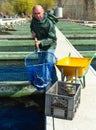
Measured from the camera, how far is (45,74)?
5.95 metres

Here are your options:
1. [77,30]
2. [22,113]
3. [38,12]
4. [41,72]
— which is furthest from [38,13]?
[77,30]

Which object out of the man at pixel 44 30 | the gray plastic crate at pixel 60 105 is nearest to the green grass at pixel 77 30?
the man at pixel 44 30

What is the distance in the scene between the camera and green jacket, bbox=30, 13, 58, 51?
6180 mm

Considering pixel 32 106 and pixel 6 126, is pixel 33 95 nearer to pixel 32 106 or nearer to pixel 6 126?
pixel 32 106

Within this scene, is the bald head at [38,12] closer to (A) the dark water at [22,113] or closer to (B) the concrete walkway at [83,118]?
(B) the concrete walkway at [83,118]

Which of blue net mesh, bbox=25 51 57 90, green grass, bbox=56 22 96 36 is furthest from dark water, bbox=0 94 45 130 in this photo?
green grass, bbox=56 22 96 36

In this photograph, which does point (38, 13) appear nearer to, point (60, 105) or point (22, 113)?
point (60, 105)

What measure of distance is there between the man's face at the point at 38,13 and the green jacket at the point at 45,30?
0.10 meters

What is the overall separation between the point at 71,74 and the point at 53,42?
734 mm

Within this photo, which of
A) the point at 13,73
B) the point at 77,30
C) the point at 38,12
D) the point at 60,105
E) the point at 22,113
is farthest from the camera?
the point at 77,30

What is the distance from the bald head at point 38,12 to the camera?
19.4ft

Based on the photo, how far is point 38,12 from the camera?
5941mm

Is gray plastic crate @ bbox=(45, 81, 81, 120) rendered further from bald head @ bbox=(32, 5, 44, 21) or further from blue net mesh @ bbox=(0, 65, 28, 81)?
blue net mesh @ bbox=(0, 65, 28, 81)

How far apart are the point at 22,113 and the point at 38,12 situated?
6.11ft
